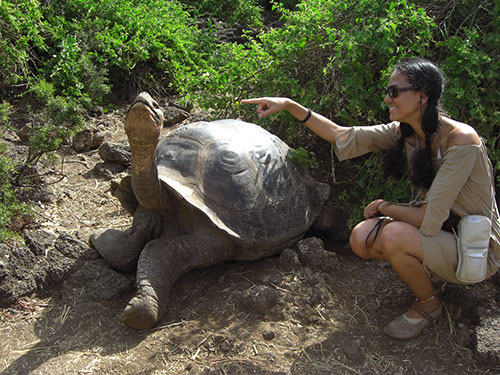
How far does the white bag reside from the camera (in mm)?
2303

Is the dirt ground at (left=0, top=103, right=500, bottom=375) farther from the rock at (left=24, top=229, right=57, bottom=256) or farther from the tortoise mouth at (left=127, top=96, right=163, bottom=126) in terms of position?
the tortoise mouth at (left=127, top=96, right=163, bottom=126)

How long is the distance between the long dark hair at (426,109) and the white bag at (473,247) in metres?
0.29

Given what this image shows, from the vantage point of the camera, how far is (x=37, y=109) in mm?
4883

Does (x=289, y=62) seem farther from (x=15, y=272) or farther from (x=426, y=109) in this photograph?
(x=15, y=272)

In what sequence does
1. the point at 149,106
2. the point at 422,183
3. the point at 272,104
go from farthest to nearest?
the point at 272,104, the point at 422,183, the point at 149,106

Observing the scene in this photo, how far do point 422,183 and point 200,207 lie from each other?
1.22 meters

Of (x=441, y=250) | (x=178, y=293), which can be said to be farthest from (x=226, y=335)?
(x=441, y=250)

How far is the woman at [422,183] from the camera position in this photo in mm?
2252

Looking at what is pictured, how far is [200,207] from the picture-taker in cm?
284

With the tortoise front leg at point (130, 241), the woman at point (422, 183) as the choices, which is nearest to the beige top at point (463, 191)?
the woman at point (422, 183)

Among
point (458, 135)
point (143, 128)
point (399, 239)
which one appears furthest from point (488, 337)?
point (143, 128)

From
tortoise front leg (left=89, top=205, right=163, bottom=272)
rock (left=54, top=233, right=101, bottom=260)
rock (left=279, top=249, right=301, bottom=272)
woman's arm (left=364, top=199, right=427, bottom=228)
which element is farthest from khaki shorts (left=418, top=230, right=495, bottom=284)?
rock (left=54, top=233, right=101, bottom=260)

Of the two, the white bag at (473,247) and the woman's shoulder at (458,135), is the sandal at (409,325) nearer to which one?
the white bag at (473,247)

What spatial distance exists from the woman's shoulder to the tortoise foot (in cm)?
168
